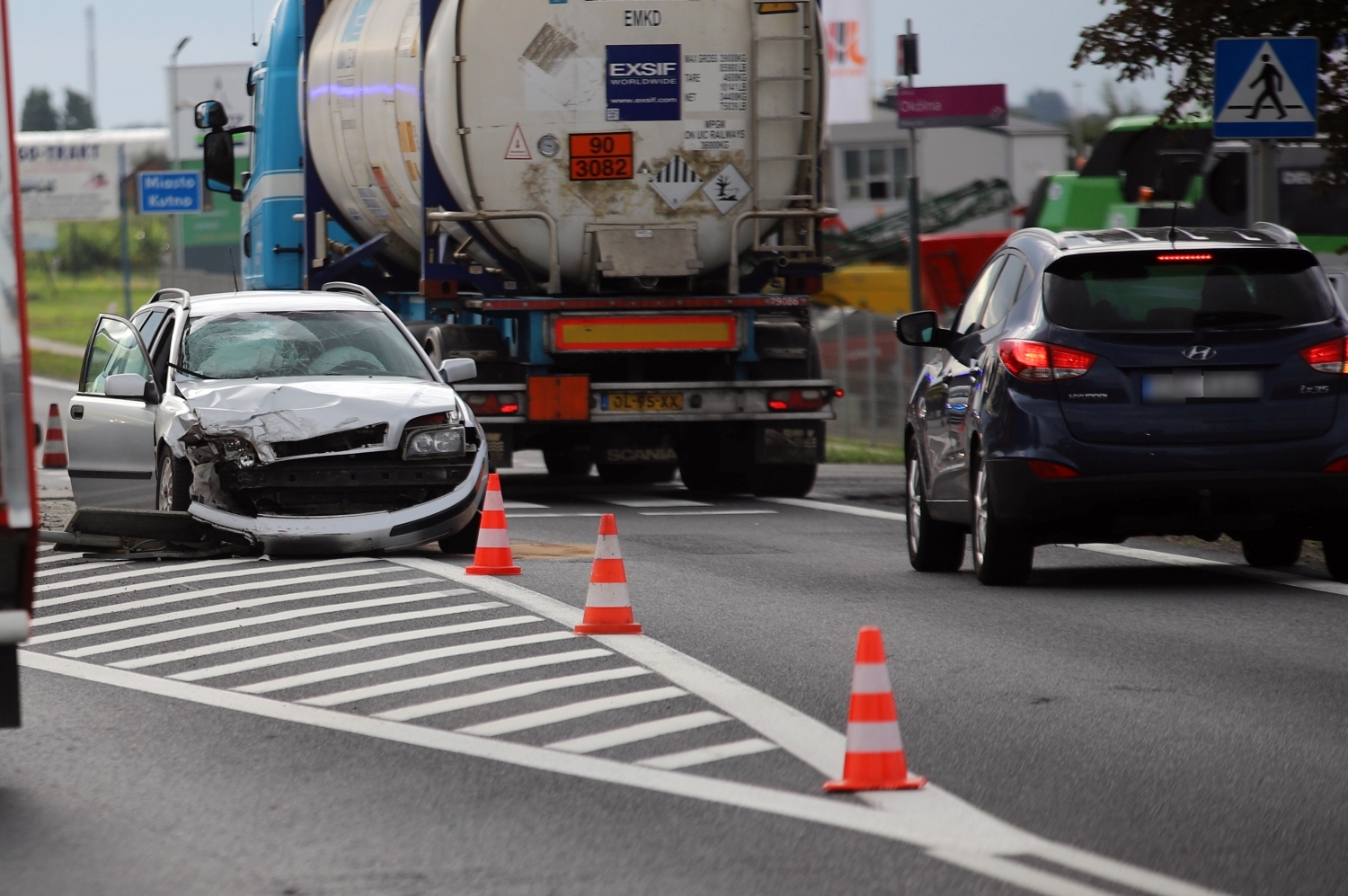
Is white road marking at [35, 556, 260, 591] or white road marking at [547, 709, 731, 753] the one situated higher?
white road marking at [547, 709, 731, 753]

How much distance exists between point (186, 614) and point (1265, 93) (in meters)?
8.26

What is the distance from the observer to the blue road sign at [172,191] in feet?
149

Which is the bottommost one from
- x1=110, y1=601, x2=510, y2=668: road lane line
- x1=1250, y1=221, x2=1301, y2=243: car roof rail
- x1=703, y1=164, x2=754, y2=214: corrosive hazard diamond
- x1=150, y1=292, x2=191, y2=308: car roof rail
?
x1=110, y1=601, x2=510, y2=668: road lane line

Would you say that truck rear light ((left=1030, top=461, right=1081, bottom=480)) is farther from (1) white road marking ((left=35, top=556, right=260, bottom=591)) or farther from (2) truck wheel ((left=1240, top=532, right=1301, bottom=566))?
(1) white road marking ((left=35, top=556, right=260, bottom=591))

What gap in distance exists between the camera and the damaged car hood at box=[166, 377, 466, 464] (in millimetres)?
12773

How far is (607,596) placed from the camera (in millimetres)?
9727

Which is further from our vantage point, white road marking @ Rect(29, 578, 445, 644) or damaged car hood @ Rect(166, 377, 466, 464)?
damaged car hood @ Rect(166, 377, 466, 464)

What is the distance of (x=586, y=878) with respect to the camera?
5.57m

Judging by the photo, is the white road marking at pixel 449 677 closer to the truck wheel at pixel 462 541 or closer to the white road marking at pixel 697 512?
the truck wheel at pixel 462 541

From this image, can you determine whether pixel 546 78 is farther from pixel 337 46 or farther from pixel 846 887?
pixel 846 887

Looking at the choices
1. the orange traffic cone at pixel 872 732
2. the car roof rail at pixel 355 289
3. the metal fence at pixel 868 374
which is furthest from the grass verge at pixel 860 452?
the orange traffic cone at pixel 872 732

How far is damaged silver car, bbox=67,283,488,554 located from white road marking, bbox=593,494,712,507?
444 centimetres

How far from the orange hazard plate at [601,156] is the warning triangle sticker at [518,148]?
365 millimetres

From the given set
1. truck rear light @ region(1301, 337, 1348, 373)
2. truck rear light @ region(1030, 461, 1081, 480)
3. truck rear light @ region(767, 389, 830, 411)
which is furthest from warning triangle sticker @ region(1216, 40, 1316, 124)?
truck rear light @ region(1030, 461, 1081, 480)
